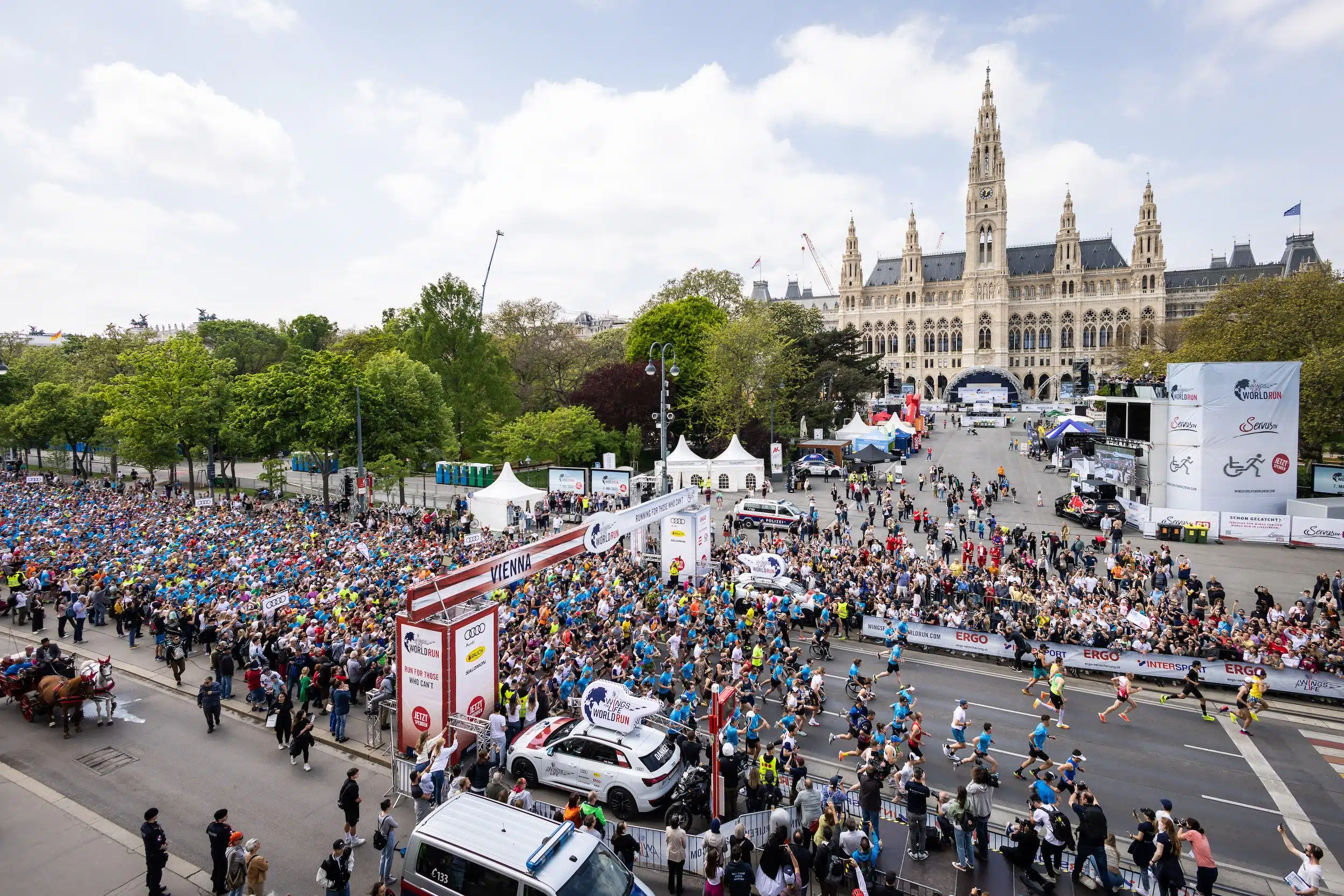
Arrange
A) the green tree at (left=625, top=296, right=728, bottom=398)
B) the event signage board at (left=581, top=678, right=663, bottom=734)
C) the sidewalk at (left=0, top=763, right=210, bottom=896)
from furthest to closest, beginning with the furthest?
1. the green tree at (left=625, top=296, right=728, bottom=398)
2. the event signage board at (left=581, top=678, right=663, bottom=734)
3. the sidewalk at (left=0, top=763, right=210, bottom=896)

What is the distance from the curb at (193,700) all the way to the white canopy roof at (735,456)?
103 ft

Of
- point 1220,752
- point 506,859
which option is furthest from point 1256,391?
point 506,859

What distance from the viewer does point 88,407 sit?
2047 inches

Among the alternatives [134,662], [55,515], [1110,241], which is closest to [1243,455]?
[134,662]

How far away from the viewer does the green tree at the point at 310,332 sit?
85250mm

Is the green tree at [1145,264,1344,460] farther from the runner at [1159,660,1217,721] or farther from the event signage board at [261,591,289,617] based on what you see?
the event signage board at [261,591,289,617]

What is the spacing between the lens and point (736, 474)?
4416 cm

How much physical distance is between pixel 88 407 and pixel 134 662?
4602cm

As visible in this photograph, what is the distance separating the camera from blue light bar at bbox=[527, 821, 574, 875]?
23.8ft

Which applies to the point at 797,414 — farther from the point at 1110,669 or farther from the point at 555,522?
the point at 1110,669

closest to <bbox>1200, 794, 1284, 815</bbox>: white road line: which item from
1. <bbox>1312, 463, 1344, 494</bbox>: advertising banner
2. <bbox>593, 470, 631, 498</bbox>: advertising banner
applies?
<bbox>593, 470, 631, 498</bbox>: advertising banner

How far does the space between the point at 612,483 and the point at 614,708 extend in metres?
25.5

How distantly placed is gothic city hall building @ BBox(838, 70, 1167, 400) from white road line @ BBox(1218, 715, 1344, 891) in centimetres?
11424

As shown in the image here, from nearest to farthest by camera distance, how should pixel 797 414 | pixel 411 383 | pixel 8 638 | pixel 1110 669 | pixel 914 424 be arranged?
pixel 1110 669
pixel 8 638
pixel 411 383
pixel 797 414
pixel 914 424
